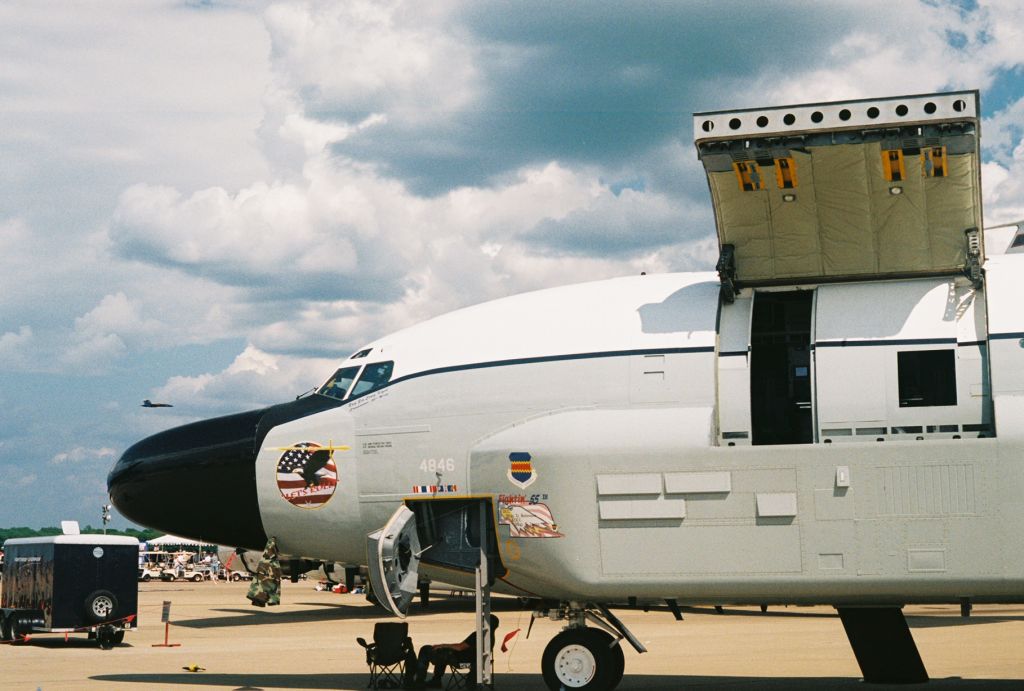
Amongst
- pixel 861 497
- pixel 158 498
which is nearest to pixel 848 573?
pixel 861 497

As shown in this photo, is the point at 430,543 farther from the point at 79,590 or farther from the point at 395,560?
the point at 79,590

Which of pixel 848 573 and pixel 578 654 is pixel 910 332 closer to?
pixel 848 573

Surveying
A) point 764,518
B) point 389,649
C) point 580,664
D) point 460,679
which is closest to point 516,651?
point 460,679

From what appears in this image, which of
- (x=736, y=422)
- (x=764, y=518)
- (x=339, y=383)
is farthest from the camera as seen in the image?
(x=339, y=383)

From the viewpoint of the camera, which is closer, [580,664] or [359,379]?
[580,664]

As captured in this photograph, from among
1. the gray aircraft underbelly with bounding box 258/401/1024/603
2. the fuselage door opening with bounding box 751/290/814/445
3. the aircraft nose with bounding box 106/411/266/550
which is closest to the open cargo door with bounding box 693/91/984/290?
the fuselage door opening with bounding box 751/290/814/445

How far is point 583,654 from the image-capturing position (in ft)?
47.0

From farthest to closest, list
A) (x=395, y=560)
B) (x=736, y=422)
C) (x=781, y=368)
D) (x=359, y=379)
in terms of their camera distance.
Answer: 1. (x=359, y=379)
2. (x=781, y=368)
3. (x=395, y=560)
4. (x=736, y=422)

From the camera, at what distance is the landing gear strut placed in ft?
46.7

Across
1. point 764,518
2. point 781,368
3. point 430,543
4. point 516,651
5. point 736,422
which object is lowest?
point 516,651

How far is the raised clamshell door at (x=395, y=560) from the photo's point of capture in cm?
1388

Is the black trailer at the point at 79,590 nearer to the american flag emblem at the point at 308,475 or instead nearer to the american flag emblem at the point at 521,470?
the american flag emblem at the point at 308,475

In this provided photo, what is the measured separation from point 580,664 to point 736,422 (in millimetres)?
3731

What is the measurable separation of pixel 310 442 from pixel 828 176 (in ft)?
25.0
